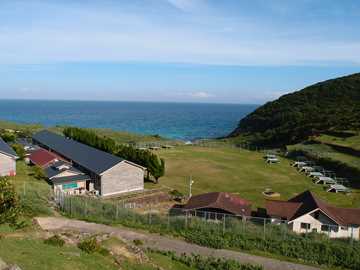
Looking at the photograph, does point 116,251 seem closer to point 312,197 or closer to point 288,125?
point 312,197

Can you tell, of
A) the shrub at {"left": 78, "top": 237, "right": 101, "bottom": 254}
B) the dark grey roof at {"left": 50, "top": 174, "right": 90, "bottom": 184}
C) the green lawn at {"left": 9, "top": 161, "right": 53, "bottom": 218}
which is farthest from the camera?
the dark grey roof at {"left": 50, "top": 174, "right": 90, "bottom": 184}

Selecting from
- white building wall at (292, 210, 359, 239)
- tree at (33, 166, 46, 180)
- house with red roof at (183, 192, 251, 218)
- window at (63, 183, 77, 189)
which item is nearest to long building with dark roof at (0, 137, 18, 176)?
tree at (33, 166, 46, 180)

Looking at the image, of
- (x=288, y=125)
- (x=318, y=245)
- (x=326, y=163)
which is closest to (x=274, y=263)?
(x=318, y=245)

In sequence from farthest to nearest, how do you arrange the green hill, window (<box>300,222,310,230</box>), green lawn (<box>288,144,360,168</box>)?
the green hill
green lawn (<box>288,144,360,168</box>)
window (<box>300,222,310,230</box>)

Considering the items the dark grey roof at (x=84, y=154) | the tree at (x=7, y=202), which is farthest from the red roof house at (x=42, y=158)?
the tree at (x=7, y=202)

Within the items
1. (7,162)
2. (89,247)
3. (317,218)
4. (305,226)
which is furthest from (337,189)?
(7,162)

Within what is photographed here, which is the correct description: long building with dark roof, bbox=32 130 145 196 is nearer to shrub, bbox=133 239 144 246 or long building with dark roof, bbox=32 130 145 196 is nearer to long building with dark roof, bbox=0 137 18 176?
long building with dark roof, bbox=0 137 18 176
